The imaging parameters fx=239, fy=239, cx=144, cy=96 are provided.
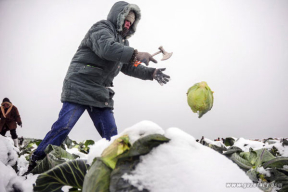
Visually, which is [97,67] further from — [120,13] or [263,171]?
[263,171]

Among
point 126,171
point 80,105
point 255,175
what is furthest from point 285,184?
point 80,105

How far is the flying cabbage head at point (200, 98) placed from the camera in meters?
→ 1.18

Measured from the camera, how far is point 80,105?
2678 mm

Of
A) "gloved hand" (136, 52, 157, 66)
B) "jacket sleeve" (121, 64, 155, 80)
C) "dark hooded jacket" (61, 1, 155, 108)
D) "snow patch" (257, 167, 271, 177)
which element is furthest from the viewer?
"jacket sleeve" (121, 64, 155, 80)

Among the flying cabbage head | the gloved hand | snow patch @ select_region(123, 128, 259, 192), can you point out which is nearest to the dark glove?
the gloved hand

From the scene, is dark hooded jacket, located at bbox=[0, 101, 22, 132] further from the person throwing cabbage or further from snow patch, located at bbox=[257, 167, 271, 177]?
snow patch, located at bbox=[257, 167, 271, 177]

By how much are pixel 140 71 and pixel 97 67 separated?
567 millimetres

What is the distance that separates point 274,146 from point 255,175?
546 millimetres

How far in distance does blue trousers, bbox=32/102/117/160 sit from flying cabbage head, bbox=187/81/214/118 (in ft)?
4.21

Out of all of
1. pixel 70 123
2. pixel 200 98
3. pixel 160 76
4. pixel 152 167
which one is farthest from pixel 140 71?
pixel 152 167

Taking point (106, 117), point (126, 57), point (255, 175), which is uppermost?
point (126, 57)

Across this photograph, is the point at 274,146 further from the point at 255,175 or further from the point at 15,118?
the point at 15,118

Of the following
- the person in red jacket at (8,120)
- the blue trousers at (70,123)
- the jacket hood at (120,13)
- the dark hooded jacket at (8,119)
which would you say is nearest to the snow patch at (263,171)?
the blue trousers at (70,123)

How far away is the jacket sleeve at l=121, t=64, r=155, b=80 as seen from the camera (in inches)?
115
